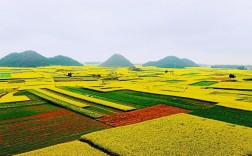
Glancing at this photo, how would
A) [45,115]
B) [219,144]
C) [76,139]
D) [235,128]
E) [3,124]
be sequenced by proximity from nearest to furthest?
[219,144]
[76,139]
[235,128]
[3,124]
[45,115]

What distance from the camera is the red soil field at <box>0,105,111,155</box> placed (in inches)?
856

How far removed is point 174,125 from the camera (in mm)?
26125

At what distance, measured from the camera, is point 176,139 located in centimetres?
2131

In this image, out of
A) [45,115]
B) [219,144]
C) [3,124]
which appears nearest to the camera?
[219,144]

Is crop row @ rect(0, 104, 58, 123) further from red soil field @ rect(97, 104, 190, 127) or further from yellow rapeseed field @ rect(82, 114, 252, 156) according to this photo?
yellow rapeseed field @ rect(82, 114, 252, 156)

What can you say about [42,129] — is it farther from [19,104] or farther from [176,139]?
[19,104]

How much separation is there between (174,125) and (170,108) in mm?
11392

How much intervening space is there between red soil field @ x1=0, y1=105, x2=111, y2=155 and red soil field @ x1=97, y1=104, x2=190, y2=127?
160 centimetres

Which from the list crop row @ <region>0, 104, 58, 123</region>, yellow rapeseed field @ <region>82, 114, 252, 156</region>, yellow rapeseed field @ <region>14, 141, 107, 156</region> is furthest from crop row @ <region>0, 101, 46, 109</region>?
yellow rapeseed field @ <region>14, 141, 107, 156</region>

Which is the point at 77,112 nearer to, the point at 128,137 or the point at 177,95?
the point at 128,137

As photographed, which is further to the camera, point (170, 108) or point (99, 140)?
point (170, 108)

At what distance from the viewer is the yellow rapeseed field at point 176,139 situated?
61.4 ft

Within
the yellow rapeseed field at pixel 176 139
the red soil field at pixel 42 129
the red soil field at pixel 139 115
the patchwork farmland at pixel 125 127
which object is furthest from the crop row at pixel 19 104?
the yellow rapeseed field at pixel 176 139

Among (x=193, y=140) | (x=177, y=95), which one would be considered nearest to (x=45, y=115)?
(x=193, y=140)
